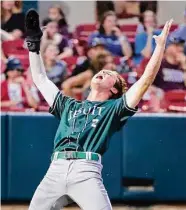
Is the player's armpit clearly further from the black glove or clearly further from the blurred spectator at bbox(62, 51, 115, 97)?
the blurred spectator at bbox(62, 51, 115, 97)

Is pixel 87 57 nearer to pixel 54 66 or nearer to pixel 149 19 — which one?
pixel 54 66

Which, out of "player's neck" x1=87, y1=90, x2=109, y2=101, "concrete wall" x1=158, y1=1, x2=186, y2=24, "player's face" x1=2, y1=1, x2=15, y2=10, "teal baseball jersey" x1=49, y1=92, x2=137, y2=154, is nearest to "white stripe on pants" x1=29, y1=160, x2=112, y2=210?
"teal baseball jersey" x1=49, y1=92, x2=137, y2=154

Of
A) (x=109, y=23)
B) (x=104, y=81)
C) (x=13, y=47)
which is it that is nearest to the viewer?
(x=104, y=81)

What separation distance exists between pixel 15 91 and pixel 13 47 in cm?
68

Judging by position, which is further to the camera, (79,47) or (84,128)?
(79,47)

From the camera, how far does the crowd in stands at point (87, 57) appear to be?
6957 mm

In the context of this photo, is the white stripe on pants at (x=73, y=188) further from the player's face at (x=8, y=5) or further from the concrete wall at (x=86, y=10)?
the player's face at (x=8, y=5)

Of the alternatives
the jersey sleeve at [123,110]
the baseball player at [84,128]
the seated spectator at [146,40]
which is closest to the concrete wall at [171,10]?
the seated spectator at [146,40]

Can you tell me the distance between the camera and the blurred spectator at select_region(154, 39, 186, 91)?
275 inches

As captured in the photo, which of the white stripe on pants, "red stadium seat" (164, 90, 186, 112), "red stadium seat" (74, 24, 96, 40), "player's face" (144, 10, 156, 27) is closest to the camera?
the white stripe on pants

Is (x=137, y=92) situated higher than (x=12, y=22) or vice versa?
(x=12, y=22)

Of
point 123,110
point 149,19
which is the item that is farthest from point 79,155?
point 149,19

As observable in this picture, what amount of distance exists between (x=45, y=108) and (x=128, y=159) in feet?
4.72

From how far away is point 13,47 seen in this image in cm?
738
